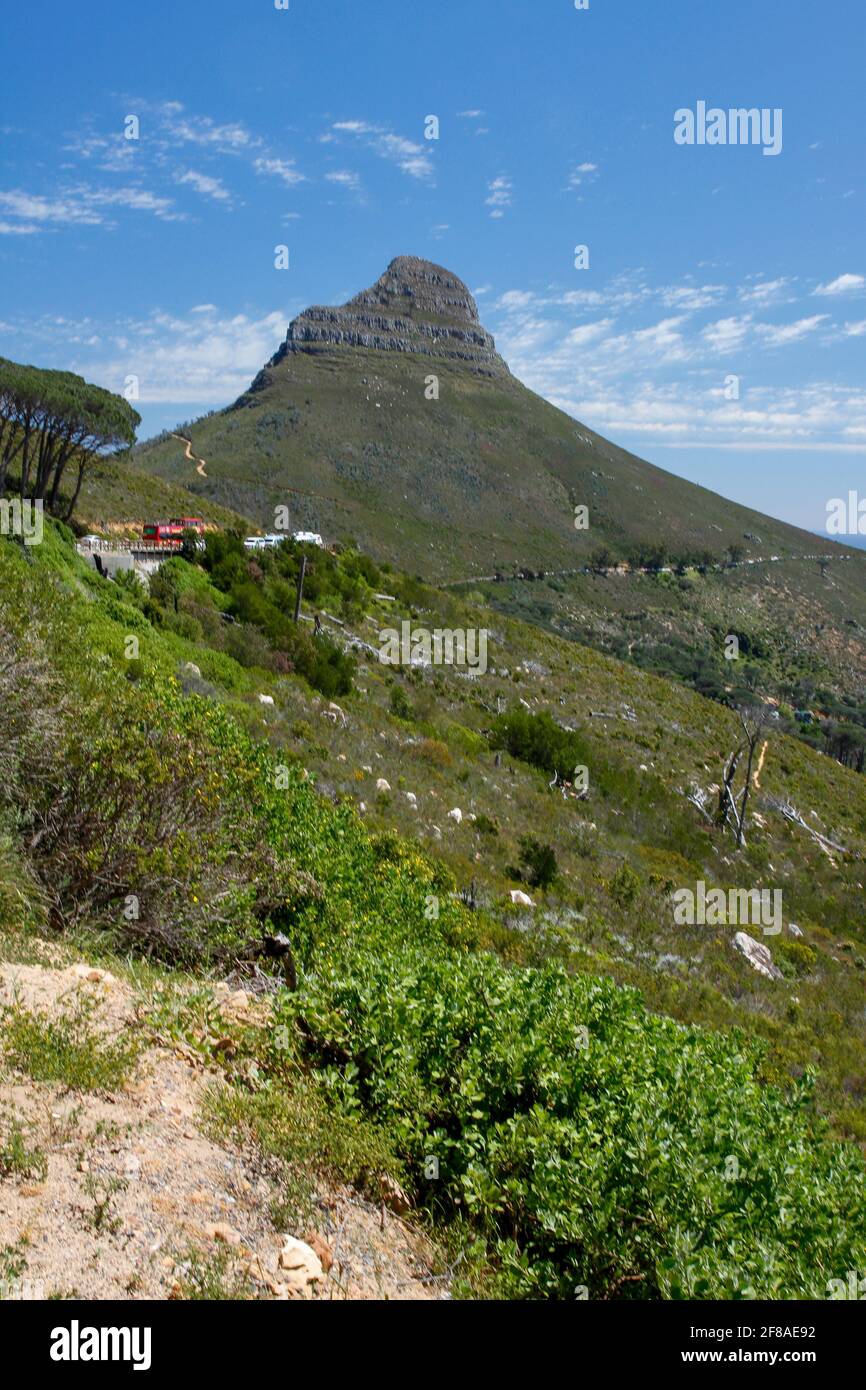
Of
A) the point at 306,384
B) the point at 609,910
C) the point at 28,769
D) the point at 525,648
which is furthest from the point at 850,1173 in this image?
the point at 306,384

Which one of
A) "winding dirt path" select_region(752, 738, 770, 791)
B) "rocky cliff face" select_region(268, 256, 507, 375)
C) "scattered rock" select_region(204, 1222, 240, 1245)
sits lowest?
"winding dirt path" select_region(752, 738, 770, 791)

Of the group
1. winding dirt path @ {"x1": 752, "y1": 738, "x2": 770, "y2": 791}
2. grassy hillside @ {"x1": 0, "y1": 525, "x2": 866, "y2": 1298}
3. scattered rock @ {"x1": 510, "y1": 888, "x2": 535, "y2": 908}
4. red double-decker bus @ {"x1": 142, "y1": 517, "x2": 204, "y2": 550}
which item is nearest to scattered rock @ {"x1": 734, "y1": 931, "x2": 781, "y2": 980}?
grassy hillside @ {"x1": 0, "y1": 525, "x2": 866, "y2": 1298}

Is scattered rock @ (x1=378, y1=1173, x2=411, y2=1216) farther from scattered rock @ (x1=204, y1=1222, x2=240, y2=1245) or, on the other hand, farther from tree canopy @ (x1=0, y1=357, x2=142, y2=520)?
tree canopy @ (x1=0, y1=357, x2=142, y2=520)

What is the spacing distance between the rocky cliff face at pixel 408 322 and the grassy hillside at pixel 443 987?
405 feet

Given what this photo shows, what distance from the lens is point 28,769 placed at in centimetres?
627

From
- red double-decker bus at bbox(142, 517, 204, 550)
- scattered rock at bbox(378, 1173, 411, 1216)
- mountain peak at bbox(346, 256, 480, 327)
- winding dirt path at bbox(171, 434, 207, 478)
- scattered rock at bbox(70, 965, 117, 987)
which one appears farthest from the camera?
mountain peak at bbox(346, 256, 480, 327)

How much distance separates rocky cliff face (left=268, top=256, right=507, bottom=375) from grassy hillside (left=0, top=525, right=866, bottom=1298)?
123 meters

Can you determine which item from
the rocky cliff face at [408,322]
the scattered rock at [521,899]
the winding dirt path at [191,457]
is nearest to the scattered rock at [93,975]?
the scattered rock at [521,899]

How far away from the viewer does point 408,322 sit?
460 ft

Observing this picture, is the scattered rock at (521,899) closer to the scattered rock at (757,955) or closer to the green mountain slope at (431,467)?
the scattered rock at (757,955)

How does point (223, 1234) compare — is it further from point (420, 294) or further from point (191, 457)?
point (420, 294)

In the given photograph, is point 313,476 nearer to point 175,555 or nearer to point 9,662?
point 175,555

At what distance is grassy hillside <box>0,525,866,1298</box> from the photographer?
3861 millimetres
